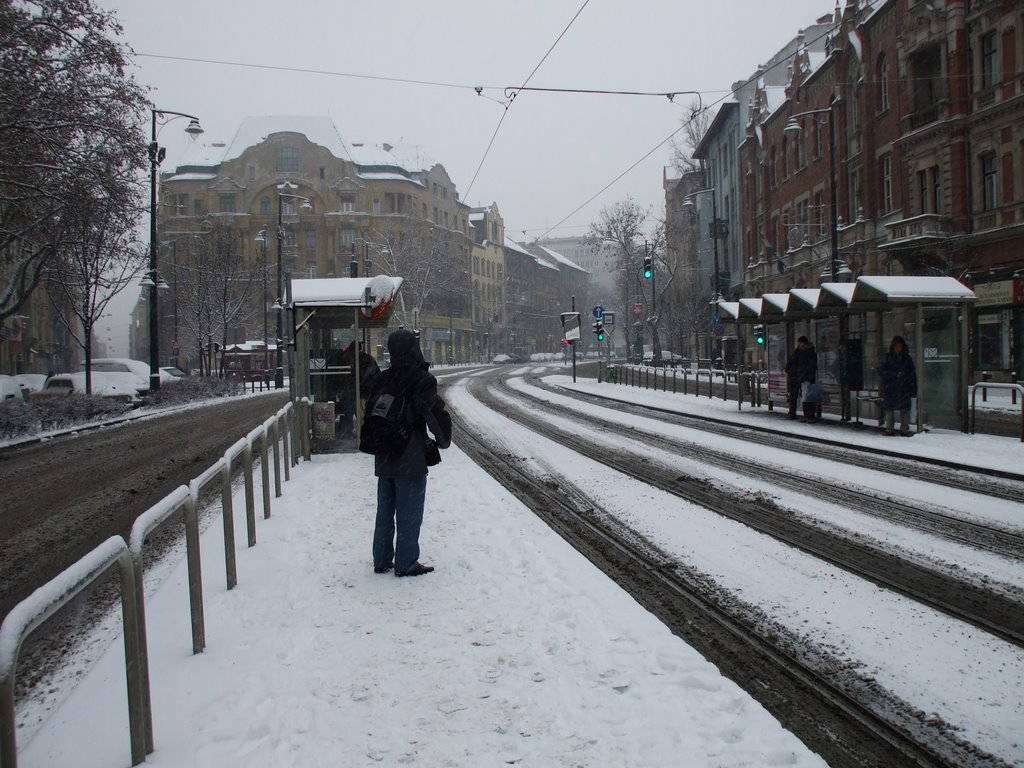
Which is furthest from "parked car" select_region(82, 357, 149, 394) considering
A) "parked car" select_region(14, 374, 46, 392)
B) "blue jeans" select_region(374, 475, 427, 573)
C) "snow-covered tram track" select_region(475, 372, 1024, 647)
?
"blue jeans" select_region(374, 475, 427, 573)

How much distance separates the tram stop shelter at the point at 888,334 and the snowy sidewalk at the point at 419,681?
11.2 meters

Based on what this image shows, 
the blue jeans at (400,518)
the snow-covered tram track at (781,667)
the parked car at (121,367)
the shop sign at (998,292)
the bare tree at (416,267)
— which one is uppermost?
the bare tree at (416,267)

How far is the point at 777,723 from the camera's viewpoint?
3.69 metres

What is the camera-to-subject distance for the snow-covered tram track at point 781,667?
352cm

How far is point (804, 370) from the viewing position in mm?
18172

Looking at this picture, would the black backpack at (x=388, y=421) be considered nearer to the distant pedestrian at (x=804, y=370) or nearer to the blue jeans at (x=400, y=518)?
the blue jeans at (x=400, y=518)

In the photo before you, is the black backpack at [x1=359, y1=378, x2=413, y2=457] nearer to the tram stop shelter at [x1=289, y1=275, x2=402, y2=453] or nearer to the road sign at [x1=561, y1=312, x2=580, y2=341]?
the tram stop shelter at [x1=289, y1=275, x2=402, y2=453]

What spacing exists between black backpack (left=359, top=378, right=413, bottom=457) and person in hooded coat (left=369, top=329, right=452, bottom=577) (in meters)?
0.03

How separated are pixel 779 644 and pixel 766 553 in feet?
6.76

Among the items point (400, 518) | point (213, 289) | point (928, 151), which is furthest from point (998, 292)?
point (213, 289)

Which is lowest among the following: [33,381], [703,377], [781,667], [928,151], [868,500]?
[781,667]

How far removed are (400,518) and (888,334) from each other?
14783 mm

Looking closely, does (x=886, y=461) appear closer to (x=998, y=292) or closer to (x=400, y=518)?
(x=400, y=518)

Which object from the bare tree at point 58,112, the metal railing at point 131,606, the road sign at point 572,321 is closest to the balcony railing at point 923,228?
the road sign at point 572,321
